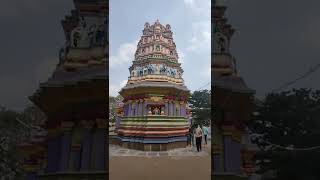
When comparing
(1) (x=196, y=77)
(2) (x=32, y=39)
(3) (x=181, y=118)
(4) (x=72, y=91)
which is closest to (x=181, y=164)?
(3) (x=181, y=118)

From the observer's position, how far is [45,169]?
300 centimetres

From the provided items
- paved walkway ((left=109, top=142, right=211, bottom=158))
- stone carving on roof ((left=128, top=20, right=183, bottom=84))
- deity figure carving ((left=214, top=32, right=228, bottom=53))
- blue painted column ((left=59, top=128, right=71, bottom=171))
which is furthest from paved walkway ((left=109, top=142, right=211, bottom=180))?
deity figure carving ((left=214, top=32, right=228, bottom=53))

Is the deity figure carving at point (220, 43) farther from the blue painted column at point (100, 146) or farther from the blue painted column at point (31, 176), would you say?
the blue painted column at point (31, 176)

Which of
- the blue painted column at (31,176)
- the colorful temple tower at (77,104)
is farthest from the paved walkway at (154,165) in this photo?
the blue painted column at (31,176)

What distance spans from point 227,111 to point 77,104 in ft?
2.97

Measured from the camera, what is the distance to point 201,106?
283 centimetres

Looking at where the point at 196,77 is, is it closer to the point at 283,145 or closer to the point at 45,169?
the point at 283,145

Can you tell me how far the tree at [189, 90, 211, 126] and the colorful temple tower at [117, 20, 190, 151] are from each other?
0.05 meters

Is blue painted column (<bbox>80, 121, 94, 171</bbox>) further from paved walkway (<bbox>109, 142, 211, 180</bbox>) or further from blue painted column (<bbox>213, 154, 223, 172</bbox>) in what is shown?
blue painted column (<bbox>213, 154, 223, 172</bbox>)

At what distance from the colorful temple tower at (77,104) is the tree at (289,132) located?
96 cm

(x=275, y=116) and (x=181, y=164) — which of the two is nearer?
(x=181, y=164)

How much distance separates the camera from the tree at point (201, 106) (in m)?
2.81

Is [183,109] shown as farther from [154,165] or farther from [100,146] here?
[100,146]

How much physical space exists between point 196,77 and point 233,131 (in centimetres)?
45
